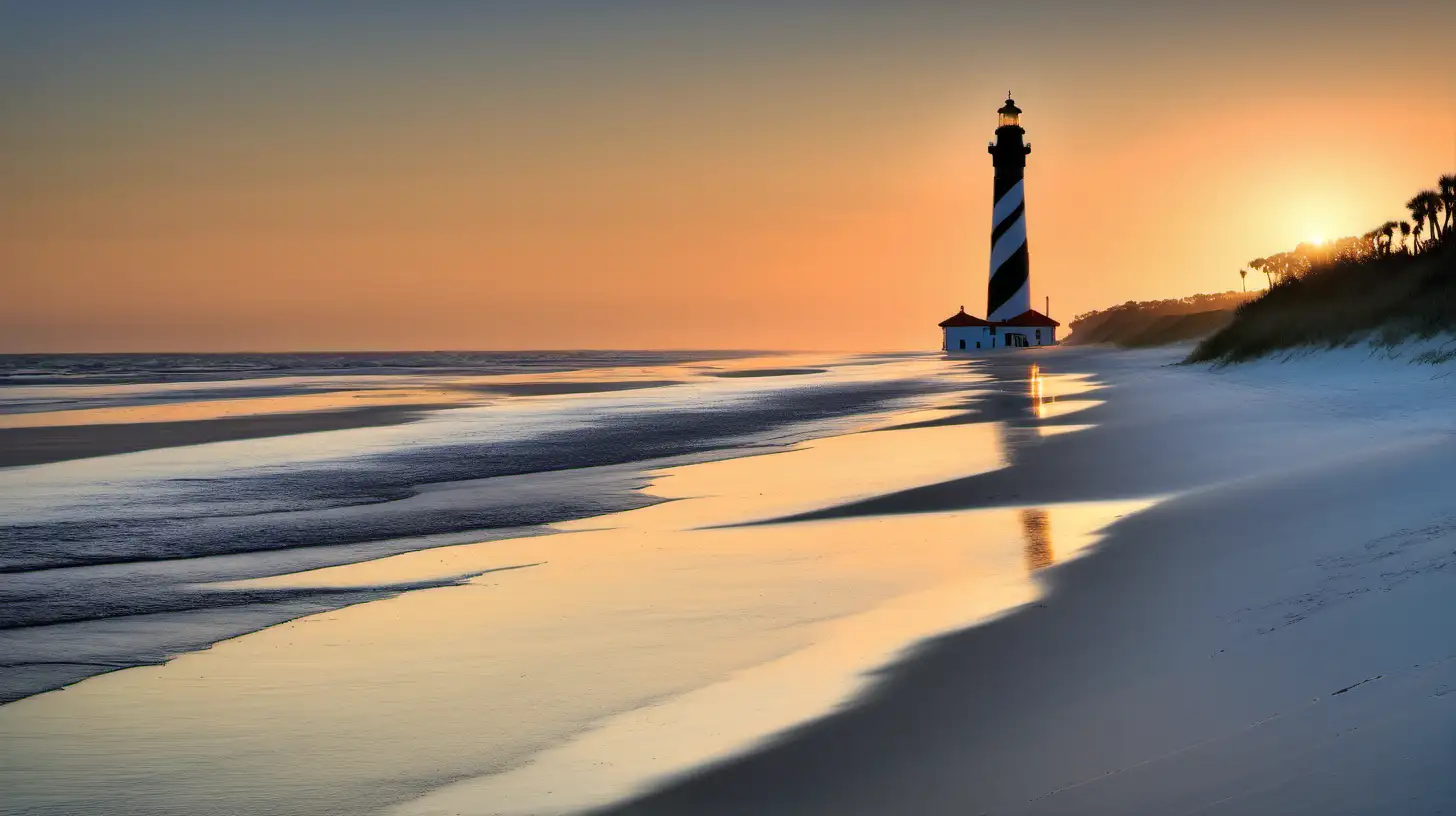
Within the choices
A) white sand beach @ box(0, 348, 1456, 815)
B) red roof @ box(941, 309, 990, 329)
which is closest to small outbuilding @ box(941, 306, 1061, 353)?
red roof @ box(941, 309, 990, 329)

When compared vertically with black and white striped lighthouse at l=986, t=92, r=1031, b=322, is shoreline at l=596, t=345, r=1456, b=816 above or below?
below

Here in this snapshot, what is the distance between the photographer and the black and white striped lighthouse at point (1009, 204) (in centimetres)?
7388

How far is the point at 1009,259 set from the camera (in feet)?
249

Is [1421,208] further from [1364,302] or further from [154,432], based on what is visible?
[154,432]

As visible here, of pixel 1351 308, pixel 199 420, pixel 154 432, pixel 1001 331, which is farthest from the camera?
pixel 1001 331

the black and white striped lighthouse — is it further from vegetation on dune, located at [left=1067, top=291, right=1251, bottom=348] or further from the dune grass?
the dune grass

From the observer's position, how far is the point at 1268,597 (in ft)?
20.4

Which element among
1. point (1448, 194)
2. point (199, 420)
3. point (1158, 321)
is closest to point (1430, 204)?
point (1448, 194)

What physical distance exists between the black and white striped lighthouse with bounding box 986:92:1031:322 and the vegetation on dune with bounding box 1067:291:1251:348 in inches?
359

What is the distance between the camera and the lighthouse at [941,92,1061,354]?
73.9 meters

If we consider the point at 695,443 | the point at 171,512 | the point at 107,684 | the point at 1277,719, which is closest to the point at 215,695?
the point at 107,684

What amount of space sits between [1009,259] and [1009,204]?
3.69 metres

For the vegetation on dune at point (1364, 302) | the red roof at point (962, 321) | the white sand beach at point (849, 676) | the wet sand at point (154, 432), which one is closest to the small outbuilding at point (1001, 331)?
the red roof at point (962, 321)

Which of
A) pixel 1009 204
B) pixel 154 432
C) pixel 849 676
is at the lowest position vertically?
pixel 849 676
